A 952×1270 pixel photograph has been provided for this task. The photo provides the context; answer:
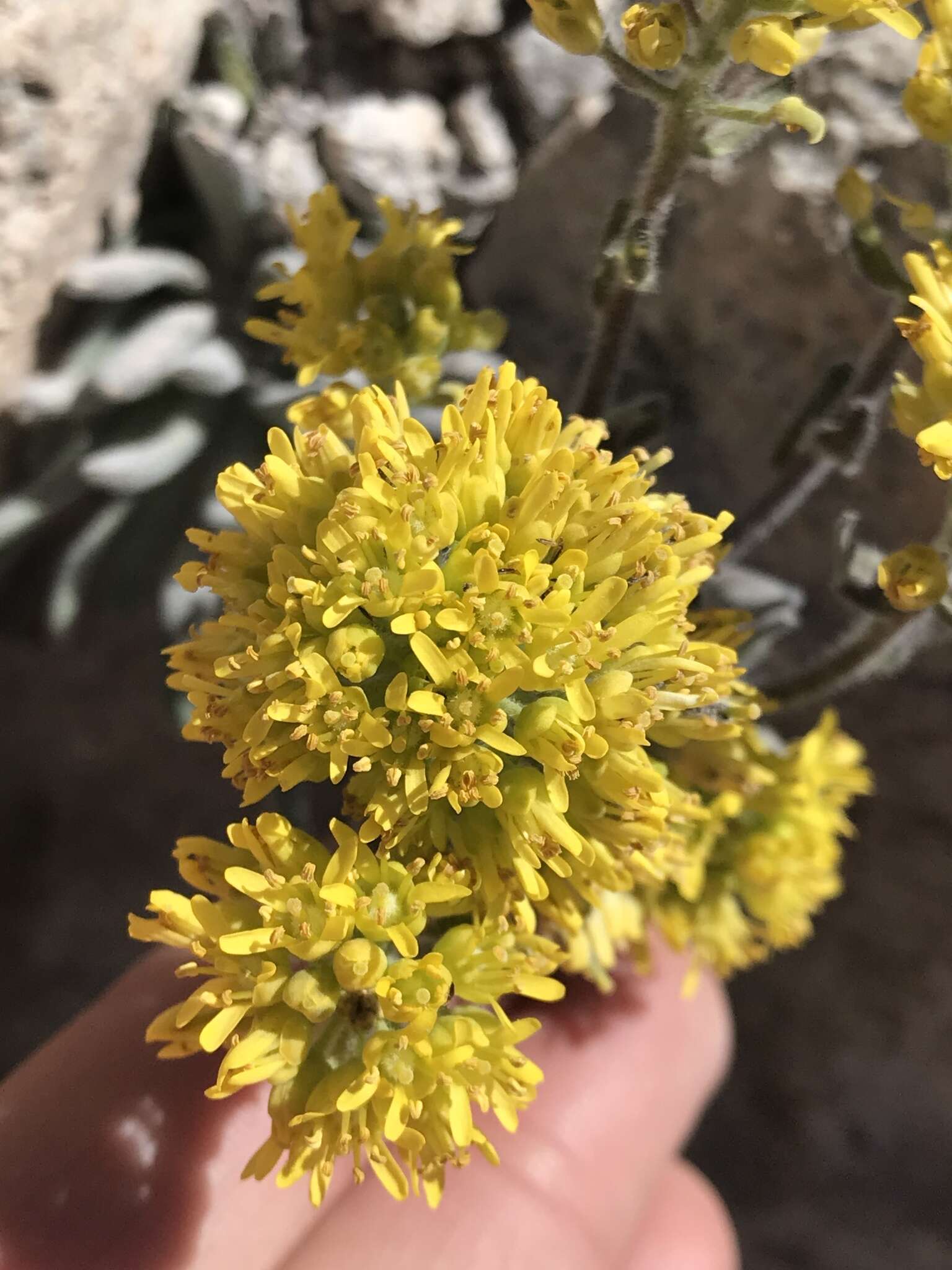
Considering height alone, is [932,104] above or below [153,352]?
above

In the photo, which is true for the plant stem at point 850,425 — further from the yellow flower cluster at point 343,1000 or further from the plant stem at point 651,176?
the yellow flower cluster at point 343,1000

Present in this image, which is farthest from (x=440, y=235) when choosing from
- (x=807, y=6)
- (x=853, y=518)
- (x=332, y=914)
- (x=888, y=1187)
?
(x=888, y=1187)

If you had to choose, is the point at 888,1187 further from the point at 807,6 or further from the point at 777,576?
the point at 807,6

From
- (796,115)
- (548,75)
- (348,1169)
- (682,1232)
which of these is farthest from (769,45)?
(682,1232)

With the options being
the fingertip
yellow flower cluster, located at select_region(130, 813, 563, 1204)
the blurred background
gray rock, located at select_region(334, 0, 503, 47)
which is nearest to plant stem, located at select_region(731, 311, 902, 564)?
the blurred background

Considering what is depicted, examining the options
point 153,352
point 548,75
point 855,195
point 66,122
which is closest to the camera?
point 855,195

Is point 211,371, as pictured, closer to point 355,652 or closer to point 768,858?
point 355,652

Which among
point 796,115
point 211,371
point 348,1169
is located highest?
point 796,115
